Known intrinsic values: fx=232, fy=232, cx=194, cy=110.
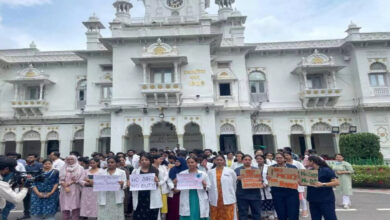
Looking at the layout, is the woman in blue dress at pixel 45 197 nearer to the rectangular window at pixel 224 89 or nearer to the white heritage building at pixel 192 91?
the white heritage building at pixel 192 91

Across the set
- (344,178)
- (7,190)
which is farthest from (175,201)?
(344,178)

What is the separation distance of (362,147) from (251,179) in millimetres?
12769

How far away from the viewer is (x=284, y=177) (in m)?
5.14

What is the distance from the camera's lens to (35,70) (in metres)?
19.4

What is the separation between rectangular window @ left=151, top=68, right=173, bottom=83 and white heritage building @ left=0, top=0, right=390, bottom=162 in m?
0.07

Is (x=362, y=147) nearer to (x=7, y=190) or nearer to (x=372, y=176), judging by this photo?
(x=372, y=176)

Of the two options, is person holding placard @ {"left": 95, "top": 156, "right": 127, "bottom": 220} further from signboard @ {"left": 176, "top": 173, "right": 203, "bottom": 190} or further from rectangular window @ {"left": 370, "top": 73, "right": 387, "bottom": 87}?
rectangular window @ {"left": 370, "top": 73, "right": 387, "bottom": 87}

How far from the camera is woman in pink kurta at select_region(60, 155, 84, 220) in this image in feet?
18.5

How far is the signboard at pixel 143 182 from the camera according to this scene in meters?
5.02

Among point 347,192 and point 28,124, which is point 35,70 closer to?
point 28,124

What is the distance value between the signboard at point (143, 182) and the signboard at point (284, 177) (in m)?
2.69

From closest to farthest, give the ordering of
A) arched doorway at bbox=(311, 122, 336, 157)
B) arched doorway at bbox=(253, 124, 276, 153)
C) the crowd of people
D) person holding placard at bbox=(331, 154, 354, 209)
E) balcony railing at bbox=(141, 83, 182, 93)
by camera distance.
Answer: the crowd of people → person holding placard at bbox=(331, 154, 354, 209) → balcony railing at bbox=(141, 83, 182, 93) → arched doorway at bbox=(253, 124, 276, 153) → arched doorway at bbox=(311, 122, 336, 157)

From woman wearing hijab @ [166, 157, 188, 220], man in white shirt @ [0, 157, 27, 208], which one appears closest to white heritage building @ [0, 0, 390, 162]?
woman wearing hijab @ [166, 157, 188, 220]

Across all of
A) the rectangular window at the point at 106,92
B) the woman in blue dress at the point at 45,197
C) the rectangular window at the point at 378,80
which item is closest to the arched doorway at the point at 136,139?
the rectangular window at the point at 106,92
